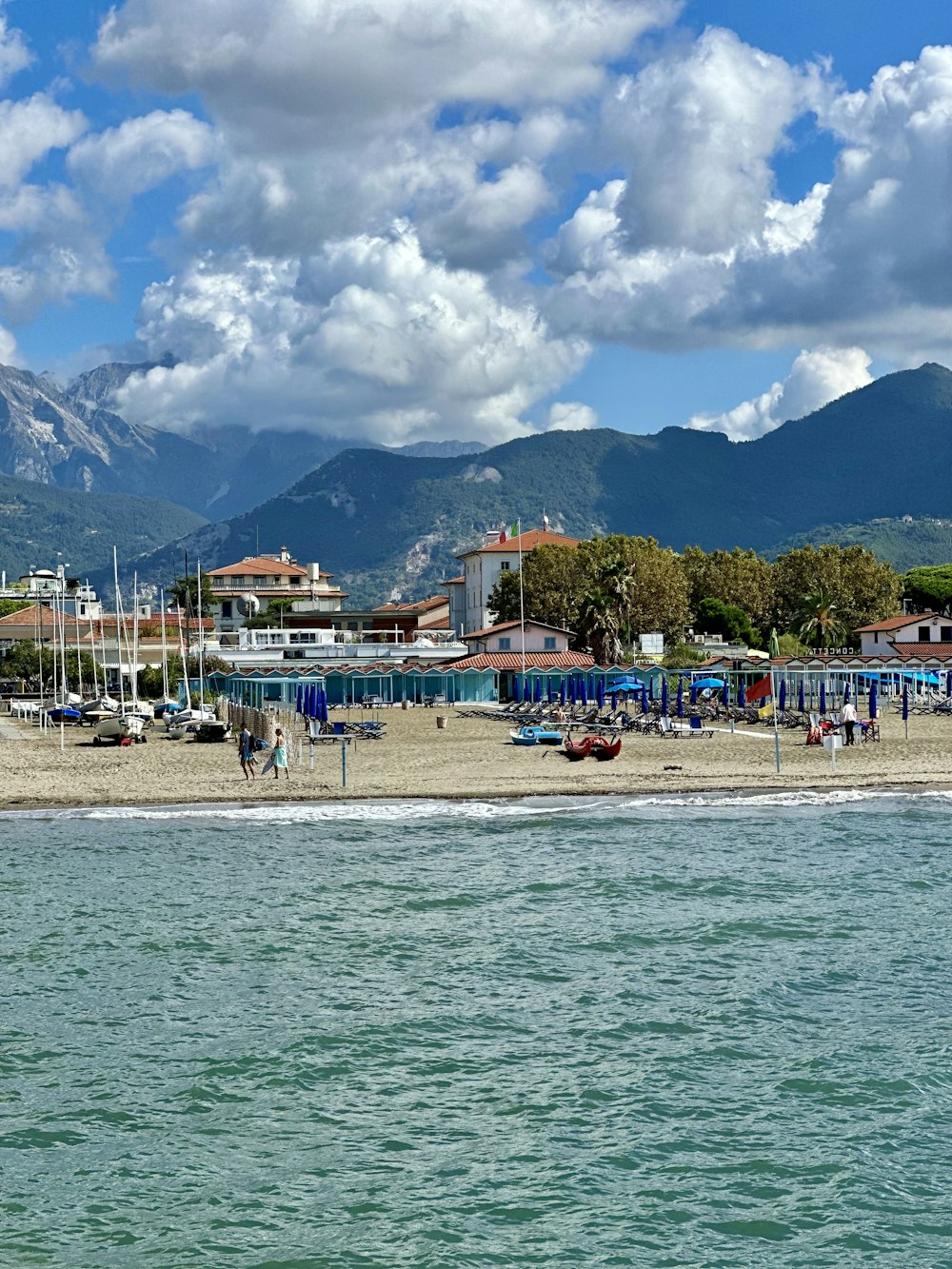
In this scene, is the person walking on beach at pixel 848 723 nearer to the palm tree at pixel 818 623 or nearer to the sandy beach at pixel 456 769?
the sandy beach at pixel 456 769

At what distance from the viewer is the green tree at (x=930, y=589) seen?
424ft

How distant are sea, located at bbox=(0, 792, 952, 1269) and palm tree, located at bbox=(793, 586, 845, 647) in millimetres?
70499

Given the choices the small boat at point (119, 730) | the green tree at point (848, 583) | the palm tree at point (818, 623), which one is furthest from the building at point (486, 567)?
the small boat at point (119, 730)

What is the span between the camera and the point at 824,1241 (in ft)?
42.1

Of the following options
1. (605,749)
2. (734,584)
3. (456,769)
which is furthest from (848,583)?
→ (456,769)

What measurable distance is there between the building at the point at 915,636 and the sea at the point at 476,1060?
218 feet

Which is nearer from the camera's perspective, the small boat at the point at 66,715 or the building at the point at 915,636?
the small boat at the point at 66,715

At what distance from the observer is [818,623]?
10056 cm

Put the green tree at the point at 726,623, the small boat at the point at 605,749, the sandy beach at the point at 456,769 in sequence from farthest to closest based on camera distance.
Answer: the green tree at the point at 726,623 → the small boat at the point at 605,749 → the sandy beach at the point at 456,769

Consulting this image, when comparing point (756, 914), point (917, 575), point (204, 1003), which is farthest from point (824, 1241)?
point (917, 575)

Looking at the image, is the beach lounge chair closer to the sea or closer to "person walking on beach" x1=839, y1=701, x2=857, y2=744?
"person walking on beach" x1=839, y1=701, x2=857, y2=744

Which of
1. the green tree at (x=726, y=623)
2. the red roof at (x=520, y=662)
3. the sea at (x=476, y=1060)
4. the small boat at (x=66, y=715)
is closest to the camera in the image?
the sea at (x=476, y=1060)

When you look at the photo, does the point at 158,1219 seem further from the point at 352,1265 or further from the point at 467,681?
the point at 467,681

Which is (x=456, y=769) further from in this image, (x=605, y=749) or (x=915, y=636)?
(x=915, y=636)
